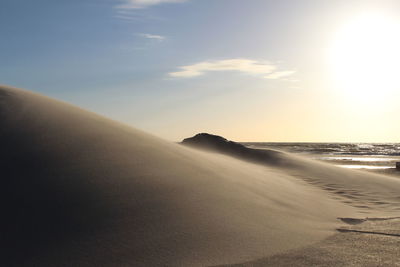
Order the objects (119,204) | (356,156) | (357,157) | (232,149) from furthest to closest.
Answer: (356,156)
(357,157)
(232,149)
(119,204)

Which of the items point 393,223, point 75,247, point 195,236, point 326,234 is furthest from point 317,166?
point 75,247

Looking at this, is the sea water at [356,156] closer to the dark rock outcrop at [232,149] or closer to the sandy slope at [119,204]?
the dark rock outcrop at [232,149]

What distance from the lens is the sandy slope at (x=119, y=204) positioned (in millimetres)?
2494

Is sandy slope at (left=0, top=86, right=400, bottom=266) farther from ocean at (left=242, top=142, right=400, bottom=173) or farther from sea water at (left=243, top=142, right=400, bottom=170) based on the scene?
sea water at (left=243, top=142, right=400, bottom=170)

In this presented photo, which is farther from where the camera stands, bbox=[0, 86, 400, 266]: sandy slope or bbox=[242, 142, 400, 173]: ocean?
bbox=[242, 142, 400, 173]: ocean

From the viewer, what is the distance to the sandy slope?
8.18 feet

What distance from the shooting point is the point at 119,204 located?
3.04 meters

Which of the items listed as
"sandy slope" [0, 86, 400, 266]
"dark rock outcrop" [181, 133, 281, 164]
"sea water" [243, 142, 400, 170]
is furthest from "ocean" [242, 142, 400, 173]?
"sandy slope" [0, 86, 400, 266]

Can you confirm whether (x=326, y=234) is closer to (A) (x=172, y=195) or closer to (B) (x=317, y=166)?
(A) (x=172, y=195)

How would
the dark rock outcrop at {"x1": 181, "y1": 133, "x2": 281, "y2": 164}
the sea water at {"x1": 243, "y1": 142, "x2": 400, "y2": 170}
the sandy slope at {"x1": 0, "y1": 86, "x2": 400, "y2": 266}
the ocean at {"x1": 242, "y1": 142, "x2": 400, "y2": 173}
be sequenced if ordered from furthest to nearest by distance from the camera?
the sea water at {"x1": 243, "y1": 142, "x2": 400, "y2": 170}
the ocean at {"x1": 242, "y1": 142, "x2": 400, "y2": 173}
the dark rock outcrop at {"x1": 181, "y1": 133, "x2": 281, "y2": 164}
the sandy slope at {"x1": 0, "y1": 86, "x2": 400, "y2": 266}

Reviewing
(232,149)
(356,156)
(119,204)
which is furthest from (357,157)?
(119,204)

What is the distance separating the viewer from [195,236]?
277 centimetres

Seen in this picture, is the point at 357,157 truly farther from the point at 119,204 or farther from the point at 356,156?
the point at 119,204

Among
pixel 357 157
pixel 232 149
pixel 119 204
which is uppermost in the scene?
pixel 232 149
